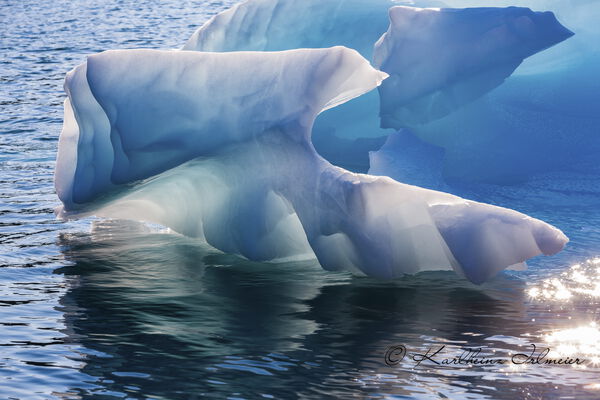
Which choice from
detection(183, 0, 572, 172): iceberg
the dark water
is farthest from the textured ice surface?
detection(183, 0, 572, 172): iceberg

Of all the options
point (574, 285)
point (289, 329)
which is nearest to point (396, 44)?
point (574, 285)

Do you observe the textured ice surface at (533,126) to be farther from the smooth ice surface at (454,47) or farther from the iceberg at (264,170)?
the iceberg at (264,170)

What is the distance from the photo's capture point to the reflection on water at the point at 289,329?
3455mm

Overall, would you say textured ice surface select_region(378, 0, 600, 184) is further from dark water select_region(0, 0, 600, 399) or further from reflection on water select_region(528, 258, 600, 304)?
reflection on water select_region(528, 258, 600, 304)

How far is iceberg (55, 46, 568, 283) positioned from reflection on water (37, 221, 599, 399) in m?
0.18

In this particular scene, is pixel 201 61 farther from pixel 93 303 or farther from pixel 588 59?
pixel 588 59

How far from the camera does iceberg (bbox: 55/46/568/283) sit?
177 inches

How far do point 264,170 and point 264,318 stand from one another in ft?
2.97

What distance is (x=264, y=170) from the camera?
4902 millimetres

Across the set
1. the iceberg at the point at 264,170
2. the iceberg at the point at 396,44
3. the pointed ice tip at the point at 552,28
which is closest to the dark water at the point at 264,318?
the iceberg at the point at 264,170

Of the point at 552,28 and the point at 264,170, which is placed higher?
the point at 552,28

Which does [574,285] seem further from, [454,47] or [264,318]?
[454,47]

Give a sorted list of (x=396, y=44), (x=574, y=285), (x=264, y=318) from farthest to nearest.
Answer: (x=396, y=44)
(x=574, y=285)
(x=264, y=318)

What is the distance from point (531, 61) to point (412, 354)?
385cm
